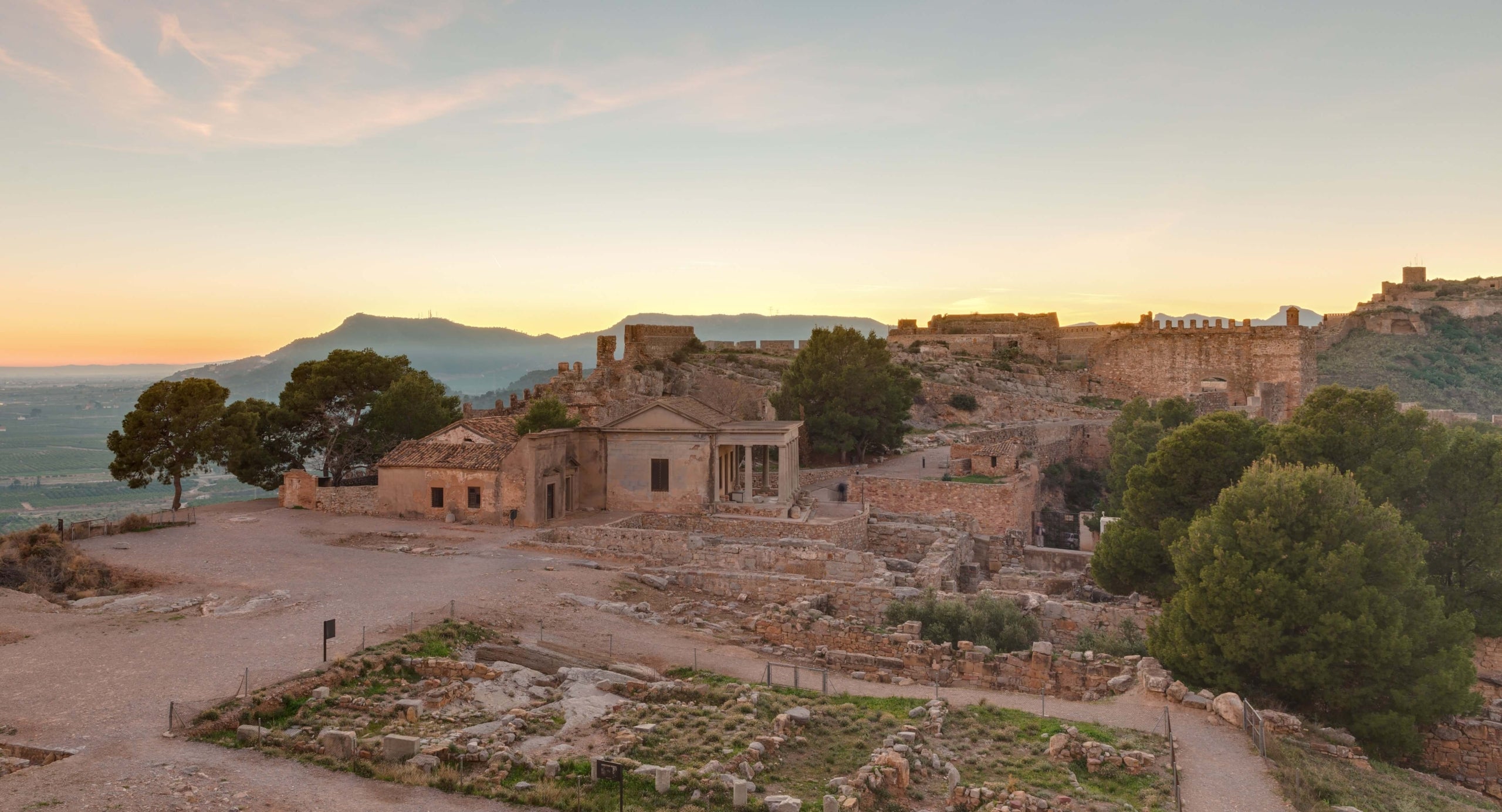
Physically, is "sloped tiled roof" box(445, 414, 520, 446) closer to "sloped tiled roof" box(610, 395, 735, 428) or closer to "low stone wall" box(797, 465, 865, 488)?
"sloped tiled roof" box(610, 395, 735, 428)

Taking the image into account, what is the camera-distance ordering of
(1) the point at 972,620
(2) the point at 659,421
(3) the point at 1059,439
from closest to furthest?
(1) the point at 972,620 → (2) the point at 659,421 → (3) the point at 1059,439

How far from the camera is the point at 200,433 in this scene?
29.7 m

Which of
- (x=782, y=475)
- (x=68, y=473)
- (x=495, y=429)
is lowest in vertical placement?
(x=68, y=473)

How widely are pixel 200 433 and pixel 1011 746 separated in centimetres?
2797

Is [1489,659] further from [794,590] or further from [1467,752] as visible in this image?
[794,590]

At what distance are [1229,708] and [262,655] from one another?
13666 mm

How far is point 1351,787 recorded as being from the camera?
10586mm

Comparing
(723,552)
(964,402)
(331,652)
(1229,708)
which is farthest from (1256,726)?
(964,402)

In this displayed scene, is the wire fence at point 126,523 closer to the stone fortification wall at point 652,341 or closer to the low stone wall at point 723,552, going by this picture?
the low stone wall at point 723,552

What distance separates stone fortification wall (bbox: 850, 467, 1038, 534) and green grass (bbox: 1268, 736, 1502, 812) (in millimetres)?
17318

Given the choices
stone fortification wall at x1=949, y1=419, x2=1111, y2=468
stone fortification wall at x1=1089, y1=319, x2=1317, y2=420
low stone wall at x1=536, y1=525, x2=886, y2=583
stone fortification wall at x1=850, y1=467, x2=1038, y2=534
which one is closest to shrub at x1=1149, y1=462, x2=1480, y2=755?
low stone wall at x1=536, y1=525, x2=886, y2=583

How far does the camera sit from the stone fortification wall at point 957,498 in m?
30.4

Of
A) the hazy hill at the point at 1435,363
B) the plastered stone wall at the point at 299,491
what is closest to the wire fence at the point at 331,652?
the plastered stone wall at the point at 299,491

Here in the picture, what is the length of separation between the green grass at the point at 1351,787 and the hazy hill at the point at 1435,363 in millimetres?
58611
